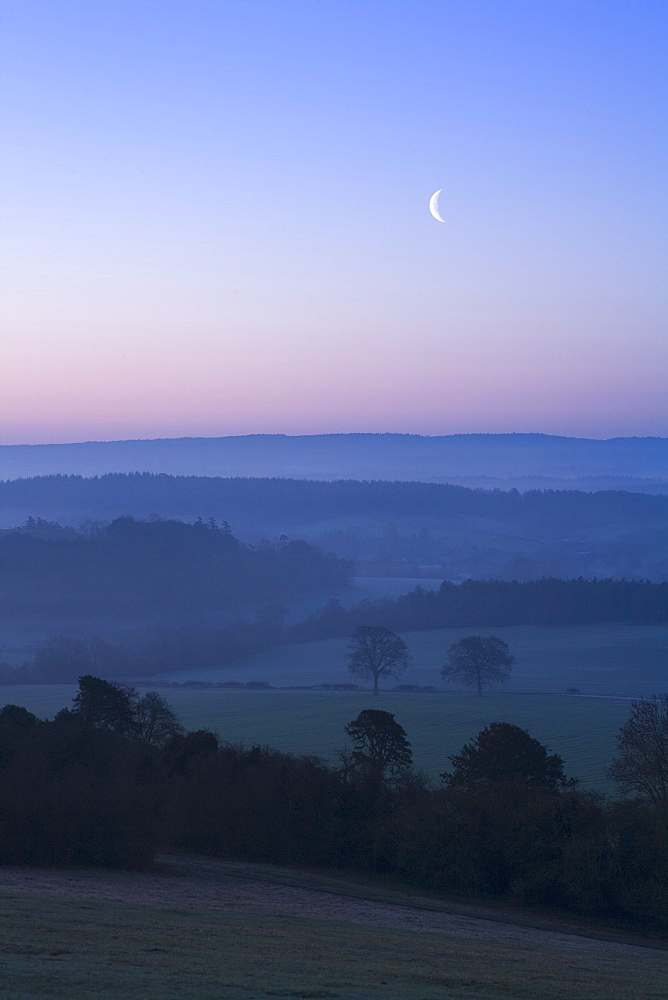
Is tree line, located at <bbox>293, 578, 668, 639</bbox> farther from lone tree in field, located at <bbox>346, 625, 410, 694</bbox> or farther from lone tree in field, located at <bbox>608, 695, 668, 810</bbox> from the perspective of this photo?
lone tree in field, located at <bbox>608, 695, 668, 810</bbox>

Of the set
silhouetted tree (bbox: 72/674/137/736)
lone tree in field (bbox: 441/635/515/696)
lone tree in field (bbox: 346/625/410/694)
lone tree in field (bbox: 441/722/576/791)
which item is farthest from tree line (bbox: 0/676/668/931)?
lone tree in field (bbox: 346/625/410/694)

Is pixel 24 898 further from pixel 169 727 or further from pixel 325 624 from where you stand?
pixel 325 624

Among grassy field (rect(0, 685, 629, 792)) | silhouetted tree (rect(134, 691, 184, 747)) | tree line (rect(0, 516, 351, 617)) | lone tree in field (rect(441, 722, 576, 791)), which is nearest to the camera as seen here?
lone tree in field (rect(441, 722, 576, 791))

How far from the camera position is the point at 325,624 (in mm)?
100188

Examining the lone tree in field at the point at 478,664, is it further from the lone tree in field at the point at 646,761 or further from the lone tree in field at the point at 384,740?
the lone tree in field at the point at 646,761

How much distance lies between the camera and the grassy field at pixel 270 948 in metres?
11.2

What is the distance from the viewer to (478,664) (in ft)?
222

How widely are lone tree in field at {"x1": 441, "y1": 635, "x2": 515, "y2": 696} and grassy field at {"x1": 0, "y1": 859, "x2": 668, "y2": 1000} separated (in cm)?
4699

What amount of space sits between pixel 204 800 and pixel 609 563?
452 ft

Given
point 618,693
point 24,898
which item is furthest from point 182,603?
point 24,898

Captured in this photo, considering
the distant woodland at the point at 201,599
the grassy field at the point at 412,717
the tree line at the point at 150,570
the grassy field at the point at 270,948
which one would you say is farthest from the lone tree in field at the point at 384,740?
the tree line at the point at 150,570

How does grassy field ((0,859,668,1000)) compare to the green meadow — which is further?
the green meadow

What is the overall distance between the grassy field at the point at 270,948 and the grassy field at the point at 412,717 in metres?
19.9

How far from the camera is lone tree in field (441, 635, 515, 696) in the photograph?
68.0m
